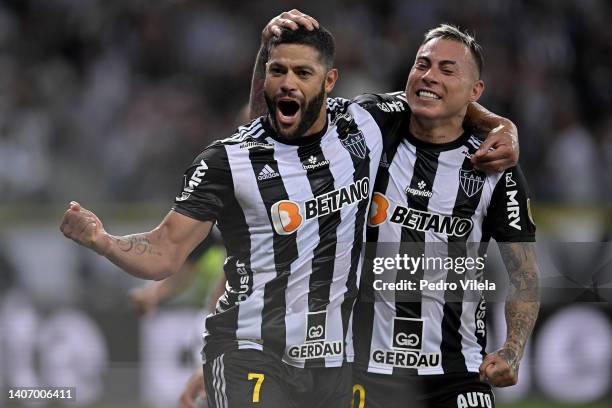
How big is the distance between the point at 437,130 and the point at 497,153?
0.32 meters

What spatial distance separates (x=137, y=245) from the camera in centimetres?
434

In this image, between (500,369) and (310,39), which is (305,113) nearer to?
(310,39)

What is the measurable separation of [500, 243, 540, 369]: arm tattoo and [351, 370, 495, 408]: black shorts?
0.29m

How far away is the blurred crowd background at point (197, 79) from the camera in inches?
419

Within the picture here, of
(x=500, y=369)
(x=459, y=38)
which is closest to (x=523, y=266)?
(x=500, y=369)

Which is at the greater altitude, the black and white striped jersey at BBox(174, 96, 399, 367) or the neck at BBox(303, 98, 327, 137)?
the neck at BBox(303, 98, 327, 137)

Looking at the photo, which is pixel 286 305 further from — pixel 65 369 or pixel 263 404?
→ pixel 65 369

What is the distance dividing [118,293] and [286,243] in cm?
493

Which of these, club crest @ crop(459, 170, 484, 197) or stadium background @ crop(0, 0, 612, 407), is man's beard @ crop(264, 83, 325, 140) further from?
stadium background @ crop(0, 0, 612, 407)

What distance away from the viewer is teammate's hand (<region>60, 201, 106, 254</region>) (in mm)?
4062

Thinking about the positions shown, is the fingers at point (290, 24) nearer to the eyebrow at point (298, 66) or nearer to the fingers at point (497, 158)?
the eyebrow at point (298, 66)

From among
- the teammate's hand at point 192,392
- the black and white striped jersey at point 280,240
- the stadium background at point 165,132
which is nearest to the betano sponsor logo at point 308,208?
the black and white striped jersey at point 280,240

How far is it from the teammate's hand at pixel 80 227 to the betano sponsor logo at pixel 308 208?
0.76m

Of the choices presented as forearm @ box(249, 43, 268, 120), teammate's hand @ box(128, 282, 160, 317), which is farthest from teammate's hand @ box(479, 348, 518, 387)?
teammate's hand @ box(128, 282, 160, 317)
